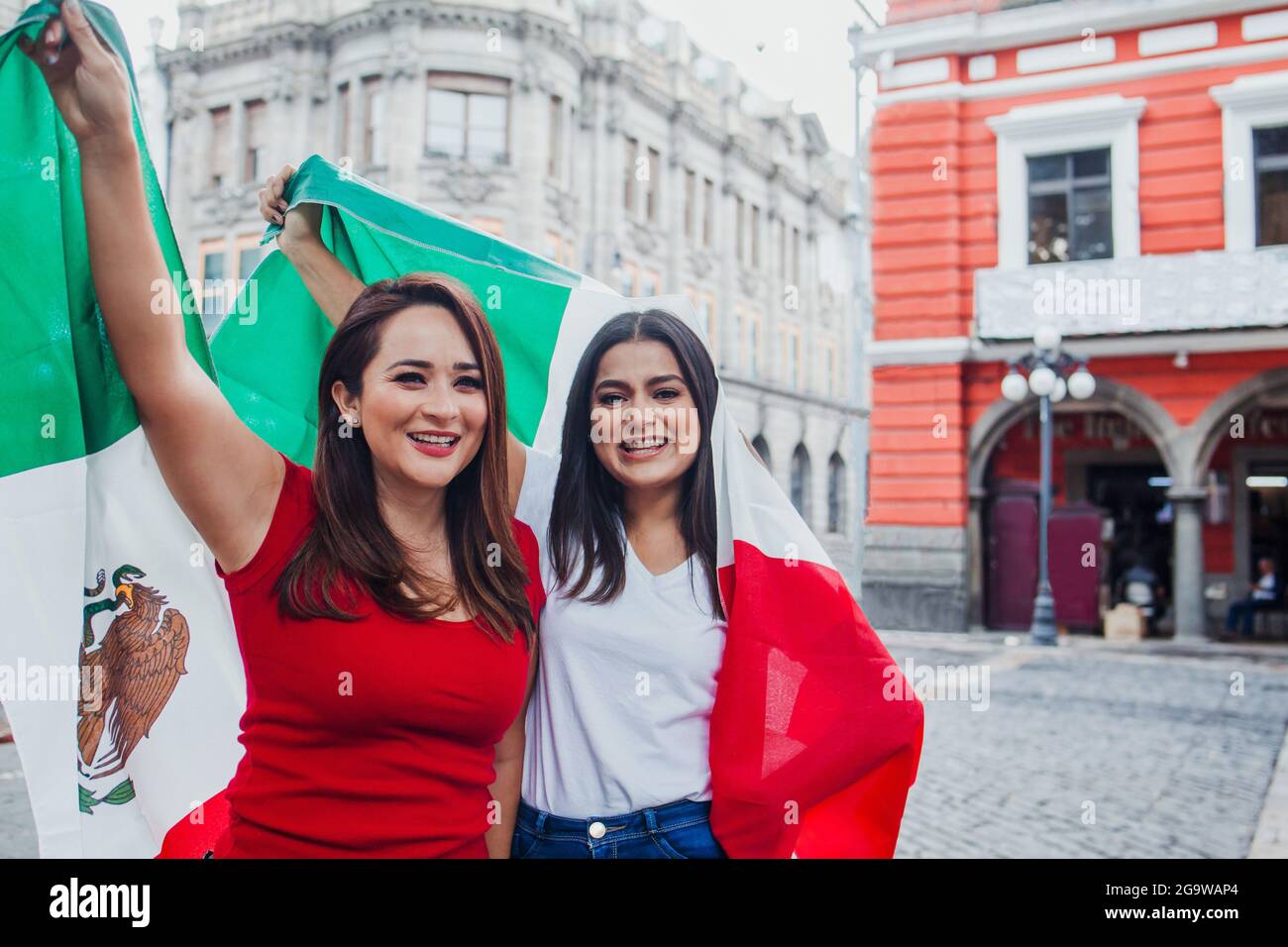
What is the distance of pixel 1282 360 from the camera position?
1546 centimetres

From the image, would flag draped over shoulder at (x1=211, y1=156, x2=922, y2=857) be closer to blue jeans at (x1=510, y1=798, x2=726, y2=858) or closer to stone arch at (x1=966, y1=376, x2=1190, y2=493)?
blue jeans at (x1=510, y1=798, x2=726, y2=858)

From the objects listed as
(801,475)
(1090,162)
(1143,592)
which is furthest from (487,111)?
(1143,592)

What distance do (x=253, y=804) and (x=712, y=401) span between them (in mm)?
1199

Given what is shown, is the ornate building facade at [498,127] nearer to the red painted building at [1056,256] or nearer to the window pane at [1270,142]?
the red painted building at [1056,256]

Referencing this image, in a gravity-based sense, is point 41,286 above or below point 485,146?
below

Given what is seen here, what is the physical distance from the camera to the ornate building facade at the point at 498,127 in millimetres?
24250

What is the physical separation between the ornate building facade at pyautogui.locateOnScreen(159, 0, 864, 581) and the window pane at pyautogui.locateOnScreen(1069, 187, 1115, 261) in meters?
7.58

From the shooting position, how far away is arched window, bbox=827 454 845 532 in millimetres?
36044

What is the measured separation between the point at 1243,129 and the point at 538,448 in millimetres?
16438

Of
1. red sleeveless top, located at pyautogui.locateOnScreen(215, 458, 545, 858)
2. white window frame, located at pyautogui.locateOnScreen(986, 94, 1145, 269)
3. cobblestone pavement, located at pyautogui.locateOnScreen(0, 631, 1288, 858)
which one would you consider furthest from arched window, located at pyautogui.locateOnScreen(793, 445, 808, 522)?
red sleeveless top, located at pyautogui.locateOnScreen(215, 458, 545, 858)

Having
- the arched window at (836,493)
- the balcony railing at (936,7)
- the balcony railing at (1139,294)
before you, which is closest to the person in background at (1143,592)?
the balcony railing at (1139,294)

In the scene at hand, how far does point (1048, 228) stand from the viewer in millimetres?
16766

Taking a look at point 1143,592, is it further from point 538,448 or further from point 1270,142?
point 538,448

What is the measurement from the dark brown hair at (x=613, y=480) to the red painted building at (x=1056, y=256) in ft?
48.0
